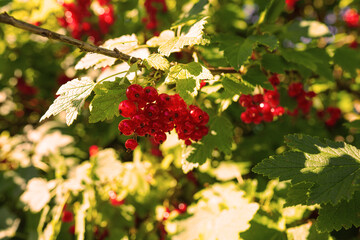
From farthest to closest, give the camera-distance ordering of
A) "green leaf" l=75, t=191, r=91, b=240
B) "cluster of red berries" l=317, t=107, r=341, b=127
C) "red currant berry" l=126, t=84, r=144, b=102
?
1. "cluster of red berries" l=317, t=107, r=341, b=127
2. "green leaf" l=75, t=191, r=91, b=240
3. "red currant berry" l=126, t=84, r=144, b=102

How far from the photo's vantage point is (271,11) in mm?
2070

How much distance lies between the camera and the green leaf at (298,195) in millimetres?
1463

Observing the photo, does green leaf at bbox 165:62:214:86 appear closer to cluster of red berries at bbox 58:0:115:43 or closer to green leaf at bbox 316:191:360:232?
green leaf at bbox 316:191:360:232

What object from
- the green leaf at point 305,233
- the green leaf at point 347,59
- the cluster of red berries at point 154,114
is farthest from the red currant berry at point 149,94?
the green leaf at point 347,59

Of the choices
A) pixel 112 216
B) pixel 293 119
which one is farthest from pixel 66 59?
pixel 293 119

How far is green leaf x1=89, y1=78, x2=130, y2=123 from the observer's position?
4.82 feet

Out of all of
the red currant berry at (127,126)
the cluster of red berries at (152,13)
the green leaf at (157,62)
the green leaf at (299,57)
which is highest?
the cluster of red berries at (152,13)

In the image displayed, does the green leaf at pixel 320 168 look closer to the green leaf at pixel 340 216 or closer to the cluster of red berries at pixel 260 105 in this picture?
the green leaf at pixel 340 216

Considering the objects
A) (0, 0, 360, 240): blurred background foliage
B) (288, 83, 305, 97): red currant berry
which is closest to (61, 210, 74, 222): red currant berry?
(0, 0, 360, 240): blurred background foliage

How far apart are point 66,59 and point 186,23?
253cm

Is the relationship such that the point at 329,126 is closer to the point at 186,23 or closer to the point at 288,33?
the point at 288,33

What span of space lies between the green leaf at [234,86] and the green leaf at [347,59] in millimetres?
1305

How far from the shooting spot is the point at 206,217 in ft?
7.41

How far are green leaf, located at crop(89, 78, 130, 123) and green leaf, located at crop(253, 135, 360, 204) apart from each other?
880 millimetres
